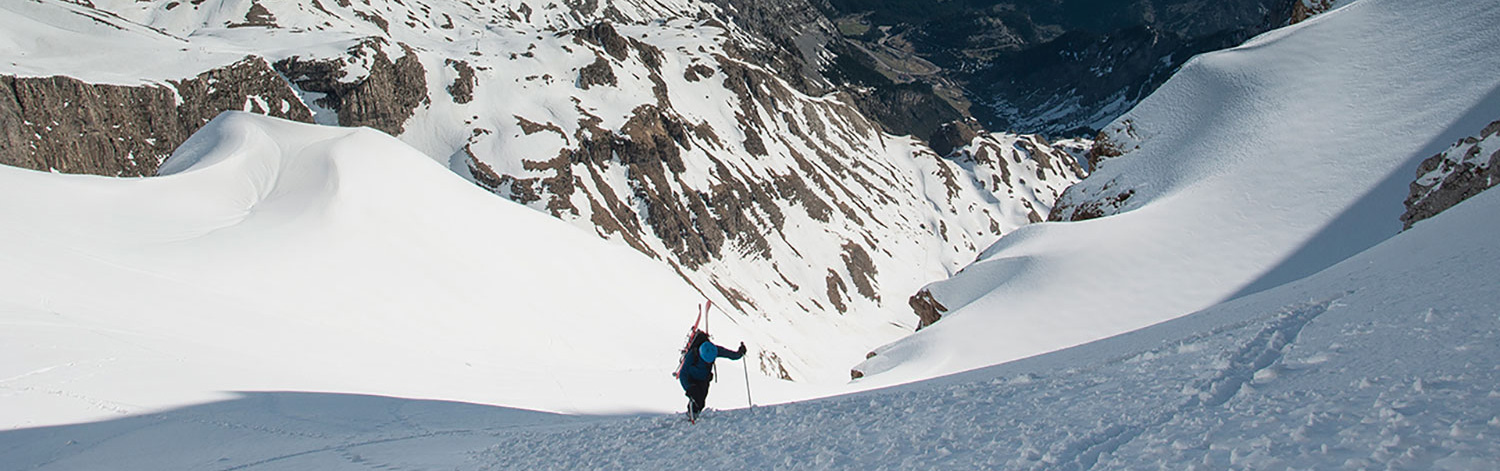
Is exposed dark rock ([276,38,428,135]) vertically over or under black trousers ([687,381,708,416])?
under

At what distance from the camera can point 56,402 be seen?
40.8 feet

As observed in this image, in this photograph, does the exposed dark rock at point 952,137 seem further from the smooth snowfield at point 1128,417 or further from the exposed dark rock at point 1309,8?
the smooth snowfield at point 1128,417

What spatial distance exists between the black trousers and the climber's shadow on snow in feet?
10.3

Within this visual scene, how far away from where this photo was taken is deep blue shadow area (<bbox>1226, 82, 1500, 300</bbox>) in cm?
2323

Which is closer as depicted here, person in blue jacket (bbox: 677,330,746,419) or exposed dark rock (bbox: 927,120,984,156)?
person in blue jacket (bbox: 677,330,746,419)

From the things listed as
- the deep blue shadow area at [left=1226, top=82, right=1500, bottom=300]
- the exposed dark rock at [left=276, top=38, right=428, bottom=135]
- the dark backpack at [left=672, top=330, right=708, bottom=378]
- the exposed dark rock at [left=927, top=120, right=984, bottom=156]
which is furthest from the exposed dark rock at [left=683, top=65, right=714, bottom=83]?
the dark backpack at [left=672, top=330, right=708, bottom=378]

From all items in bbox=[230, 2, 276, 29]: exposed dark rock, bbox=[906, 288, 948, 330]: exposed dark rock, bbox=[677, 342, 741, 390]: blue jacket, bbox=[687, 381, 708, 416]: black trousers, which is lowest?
bbox=[230, 2, 276, 29]: exposed dark rock

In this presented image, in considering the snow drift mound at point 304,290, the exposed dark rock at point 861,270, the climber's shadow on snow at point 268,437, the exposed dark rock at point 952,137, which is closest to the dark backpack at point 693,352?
the climber's shadow on snow at point 268,437

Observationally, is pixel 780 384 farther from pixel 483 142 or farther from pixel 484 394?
pixel 483 142

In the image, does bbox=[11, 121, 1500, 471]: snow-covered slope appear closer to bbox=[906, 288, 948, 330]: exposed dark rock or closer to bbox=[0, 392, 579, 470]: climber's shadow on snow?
bbox=[0, 392, 579, 470]: climber's shadow on snow

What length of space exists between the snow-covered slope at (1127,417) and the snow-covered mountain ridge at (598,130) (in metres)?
Result: 28.7

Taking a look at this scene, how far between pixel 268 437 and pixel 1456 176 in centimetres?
2724

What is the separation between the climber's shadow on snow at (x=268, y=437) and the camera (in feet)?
36.8

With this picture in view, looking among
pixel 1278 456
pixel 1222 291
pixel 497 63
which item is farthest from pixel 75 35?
pixel 1278 456
